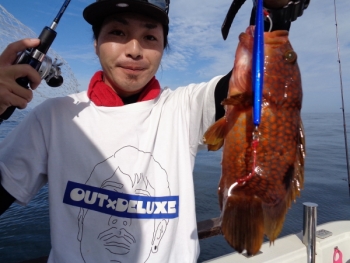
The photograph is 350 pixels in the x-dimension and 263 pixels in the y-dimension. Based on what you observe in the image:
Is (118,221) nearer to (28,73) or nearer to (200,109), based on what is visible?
(200,109)

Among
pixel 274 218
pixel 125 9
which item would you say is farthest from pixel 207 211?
pixel 125 9

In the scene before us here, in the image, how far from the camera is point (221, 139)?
4.75 feet

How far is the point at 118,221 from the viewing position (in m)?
1.83

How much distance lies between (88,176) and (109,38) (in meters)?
1.00

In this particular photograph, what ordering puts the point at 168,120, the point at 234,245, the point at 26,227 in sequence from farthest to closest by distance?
the point at 26,227 → the point at 168,120 → the point at 234,245

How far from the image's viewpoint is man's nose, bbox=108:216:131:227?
182 centimetres

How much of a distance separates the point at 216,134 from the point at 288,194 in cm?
50

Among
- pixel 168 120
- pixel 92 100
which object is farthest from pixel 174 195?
pixel 92 100

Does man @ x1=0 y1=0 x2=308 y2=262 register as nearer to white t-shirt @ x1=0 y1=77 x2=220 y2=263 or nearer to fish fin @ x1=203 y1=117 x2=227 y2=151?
white t-shirt @ x1=0 y1=77 x2=220 y2=263

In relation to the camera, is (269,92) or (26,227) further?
(26,227)

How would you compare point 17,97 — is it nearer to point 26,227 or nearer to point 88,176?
point 88,176

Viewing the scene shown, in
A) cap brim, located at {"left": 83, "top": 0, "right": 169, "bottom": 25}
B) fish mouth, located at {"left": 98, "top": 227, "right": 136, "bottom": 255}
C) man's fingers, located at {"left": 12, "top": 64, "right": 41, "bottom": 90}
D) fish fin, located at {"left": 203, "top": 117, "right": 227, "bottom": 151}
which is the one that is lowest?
fish mouth, located at {"left": 98, "top": 227, "right": 136, "bottom": 255}

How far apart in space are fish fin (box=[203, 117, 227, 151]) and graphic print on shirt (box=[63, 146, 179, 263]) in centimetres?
63

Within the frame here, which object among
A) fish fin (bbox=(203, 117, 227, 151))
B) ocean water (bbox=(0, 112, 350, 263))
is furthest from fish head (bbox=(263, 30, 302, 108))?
ocean water (bbox=(0, 112, 350, 263))
